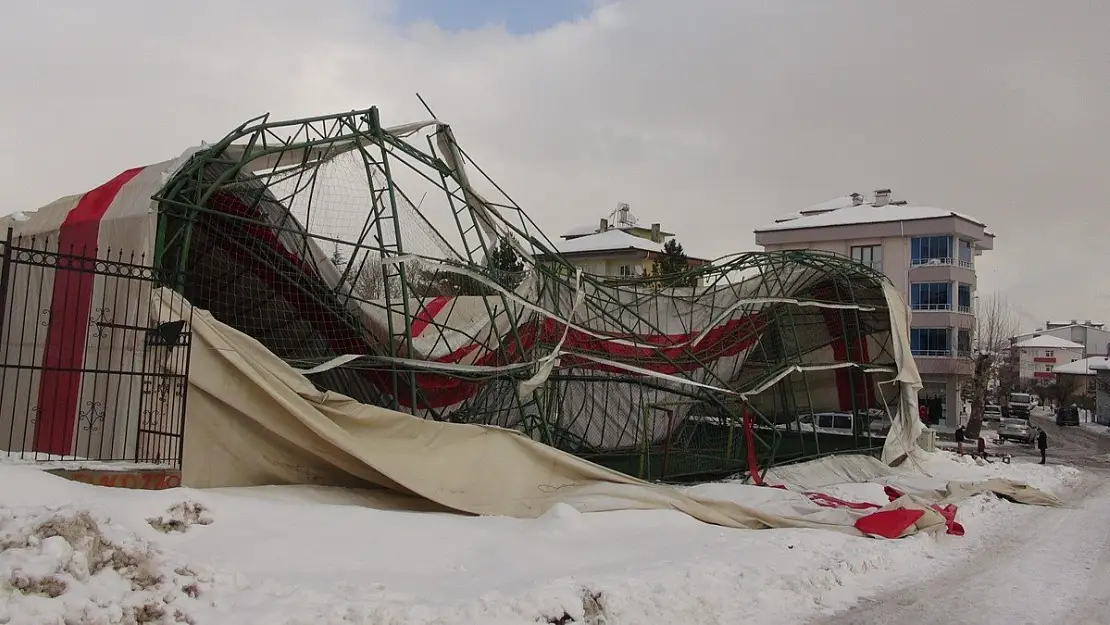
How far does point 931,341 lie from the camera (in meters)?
41.3

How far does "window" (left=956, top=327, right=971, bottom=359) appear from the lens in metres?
41.1

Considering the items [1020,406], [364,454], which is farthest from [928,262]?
[364,454]

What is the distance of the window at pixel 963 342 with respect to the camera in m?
41.1

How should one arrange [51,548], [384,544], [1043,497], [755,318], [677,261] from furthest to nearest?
1. [677,261]
2. [755,318]
3. [1043,497]
4. [384,544]
5. [51,548]

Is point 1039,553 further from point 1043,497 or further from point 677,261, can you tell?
point 677,261

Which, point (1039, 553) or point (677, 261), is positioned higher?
point (677, 261)

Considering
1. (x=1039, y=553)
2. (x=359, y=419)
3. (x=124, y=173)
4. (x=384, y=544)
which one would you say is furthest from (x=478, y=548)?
(x=1039, y=553)

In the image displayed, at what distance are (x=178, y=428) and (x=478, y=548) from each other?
3.13m

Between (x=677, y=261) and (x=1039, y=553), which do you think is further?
(x=677, y=261)

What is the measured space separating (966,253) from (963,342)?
4496 mm

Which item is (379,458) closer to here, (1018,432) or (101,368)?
(101,368)

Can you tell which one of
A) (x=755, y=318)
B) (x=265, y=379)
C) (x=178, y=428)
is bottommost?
(x=178, y=428)

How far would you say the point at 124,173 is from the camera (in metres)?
9.68

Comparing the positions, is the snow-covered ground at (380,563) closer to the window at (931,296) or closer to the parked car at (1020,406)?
the window at (931,296)
